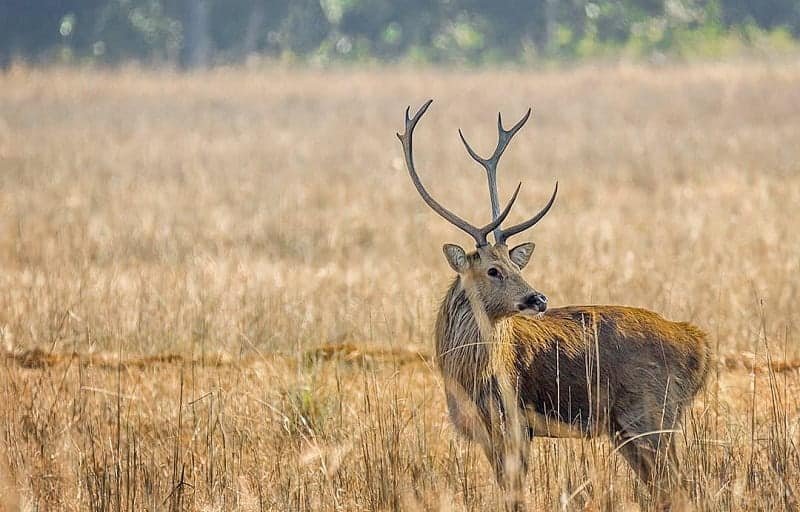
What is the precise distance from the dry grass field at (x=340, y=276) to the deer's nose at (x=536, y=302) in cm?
57

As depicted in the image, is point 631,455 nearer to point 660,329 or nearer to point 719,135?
point 660,329

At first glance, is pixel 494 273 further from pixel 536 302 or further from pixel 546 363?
pixel 546 363

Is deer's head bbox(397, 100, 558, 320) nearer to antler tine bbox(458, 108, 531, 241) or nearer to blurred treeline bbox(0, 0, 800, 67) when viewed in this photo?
antler tine bbox(458, 108, 531, 241)

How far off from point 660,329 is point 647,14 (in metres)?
47.9

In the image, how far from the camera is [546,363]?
592 cm

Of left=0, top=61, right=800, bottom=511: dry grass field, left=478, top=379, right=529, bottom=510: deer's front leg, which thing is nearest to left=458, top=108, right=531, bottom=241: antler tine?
left=478, top=379, right=529, bottom=510: deer's front leg

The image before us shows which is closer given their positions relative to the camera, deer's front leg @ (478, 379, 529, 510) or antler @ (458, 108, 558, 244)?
deer's front leg @ (478, 379, 529, 510)

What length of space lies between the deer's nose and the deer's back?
299 millimetres

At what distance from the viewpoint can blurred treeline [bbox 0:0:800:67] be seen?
2005 inches

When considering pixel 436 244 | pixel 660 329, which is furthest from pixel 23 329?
pixel 436 244

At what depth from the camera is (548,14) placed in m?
50.7

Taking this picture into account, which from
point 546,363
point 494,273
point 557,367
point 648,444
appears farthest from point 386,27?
point 557,367

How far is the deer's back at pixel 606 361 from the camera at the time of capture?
584 cm

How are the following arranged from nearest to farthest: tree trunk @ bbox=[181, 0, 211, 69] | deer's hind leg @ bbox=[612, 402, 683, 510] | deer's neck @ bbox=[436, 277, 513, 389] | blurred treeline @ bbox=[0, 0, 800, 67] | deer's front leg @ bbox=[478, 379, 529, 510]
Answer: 1. deer's front leg @ bbox=[478, 379, 529, 510]
2. deer's hind leg @ bbox=[612, 402, 683, 510]
3. deer's neck @ bbox=[436, 277, 513, 389]
4. tree trunk @ bbox=[181, 0, 211, 69]
5. blurred treeline @ bbox=[0, 0, 800, 67]
